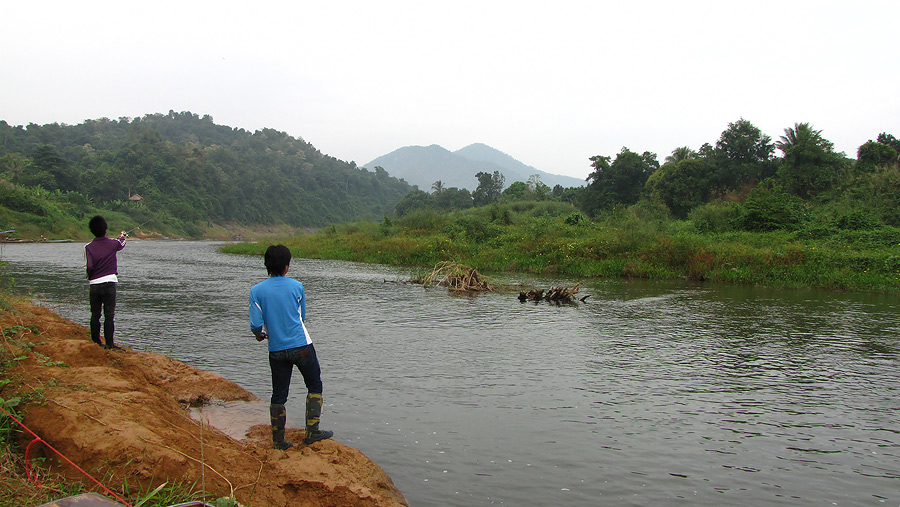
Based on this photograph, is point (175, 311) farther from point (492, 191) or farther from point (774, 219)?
point (492, 191)

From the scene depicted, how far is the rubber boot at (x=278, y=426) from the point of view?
18.2 feet

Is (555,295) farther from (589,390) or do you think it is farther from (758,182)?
(758,182)

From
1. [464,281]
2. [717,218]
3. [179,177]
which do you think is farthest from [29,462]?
[179,177]

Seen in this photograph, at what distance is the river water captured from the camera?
5.76m

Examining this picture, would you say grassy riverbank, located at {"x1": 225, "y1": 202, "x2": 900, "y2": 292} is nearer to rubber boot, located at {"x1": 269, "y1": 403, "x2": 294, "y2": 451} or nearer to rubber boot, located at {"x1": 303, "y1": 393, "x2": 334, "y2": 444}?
rubber boot, located at {"x1": 303, "y1": 393, "x2": 334, "y2": 444}

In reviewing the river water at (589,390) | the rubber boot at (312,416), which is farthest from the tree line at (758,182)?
the rubber boot at (312,416)

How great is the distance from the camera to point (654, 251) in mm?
27234

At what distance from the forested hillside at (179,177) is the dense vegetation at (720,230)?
33.4 m

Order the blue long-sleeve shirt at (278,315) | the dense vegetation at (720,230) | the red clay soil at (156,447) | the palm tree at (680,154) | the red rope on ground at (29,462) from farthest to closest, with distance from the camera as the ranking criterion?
1. the palm tree at (680,154)
2. the dense vegetation at (720,230)
3. the blue long-sleeve shirt at (278,315)
4. the red clay soil at (156,447)
5. the red rope on ground at (29,462)

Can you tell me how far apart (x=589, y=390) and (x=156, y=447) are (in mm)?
6106

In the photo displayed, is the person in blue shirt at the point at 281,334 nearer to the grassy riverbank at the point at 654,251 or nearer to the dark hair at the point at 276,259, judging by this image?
→ the dark hair at the point at 276,259

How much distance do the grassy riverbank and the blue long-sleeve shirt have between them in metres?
22.5

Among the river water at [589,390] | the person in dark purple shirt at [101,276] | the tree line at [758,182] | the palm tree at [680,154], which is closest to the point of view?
the river water at [589,390]

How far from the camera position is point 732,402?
8.27m
